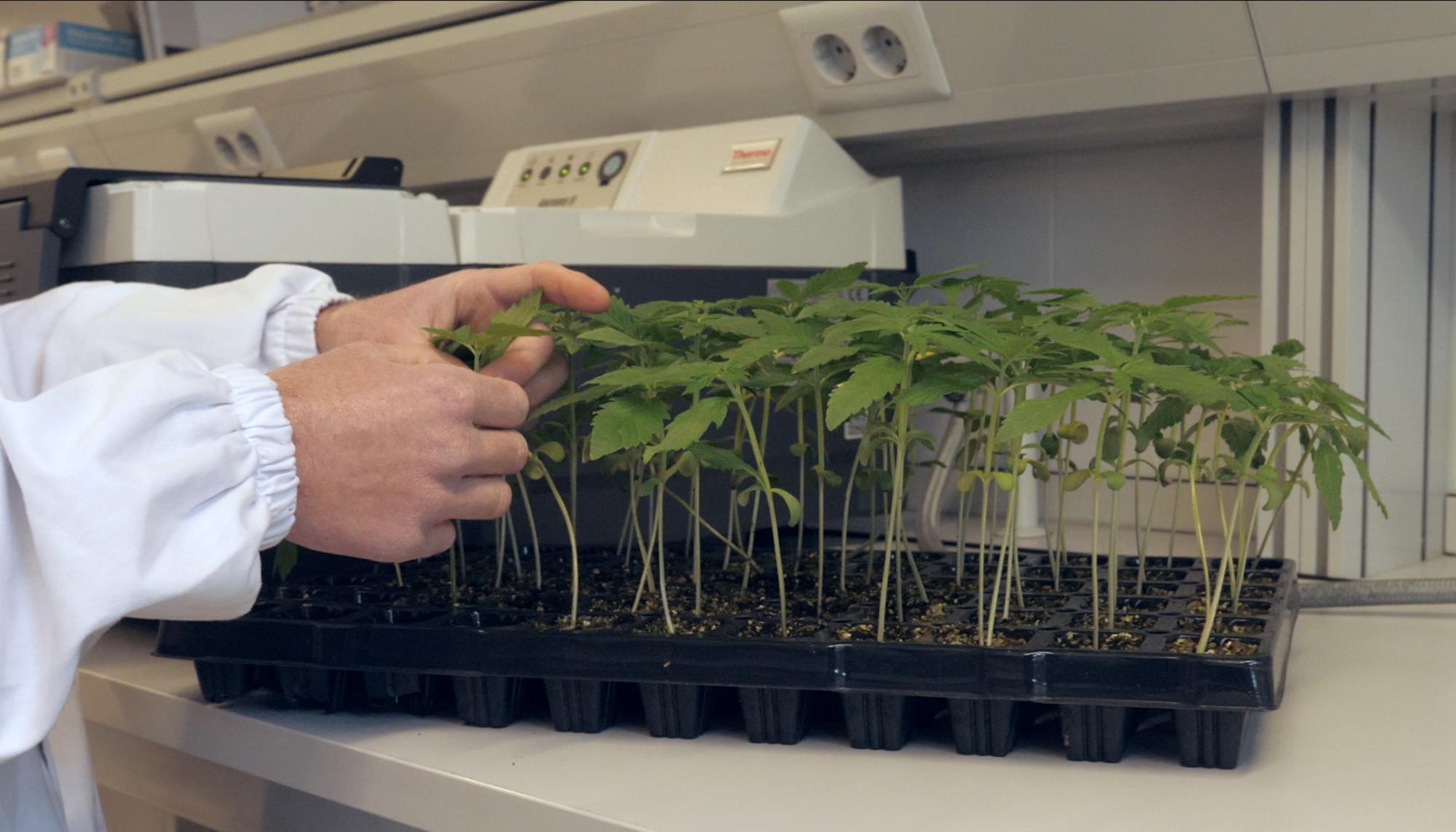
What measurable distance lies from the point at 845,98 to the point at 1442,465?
73 centimetres

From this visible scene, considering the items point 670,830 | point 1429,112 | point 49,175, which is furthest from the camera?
point 1429,112

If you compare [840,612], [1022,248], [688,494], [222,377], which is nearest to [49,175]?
[222,377]

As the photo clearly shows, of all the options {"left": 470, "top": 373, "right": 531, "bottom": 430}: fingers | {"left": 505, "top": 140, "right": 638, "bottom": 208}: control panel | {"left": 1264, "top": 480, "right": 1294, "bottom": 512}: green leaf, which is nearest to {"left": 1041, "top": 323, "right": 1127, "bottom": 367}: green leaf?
{"left": 1264, "top": 480, "right": 1294, "bottom": 512}: green leaf

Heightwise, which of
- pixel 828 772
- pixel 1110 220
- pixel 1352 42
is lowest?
pixel 828 772

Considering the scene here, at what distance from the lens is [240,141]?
2.11 m

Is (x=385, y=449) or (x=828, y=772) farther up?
(x=385, y=449)

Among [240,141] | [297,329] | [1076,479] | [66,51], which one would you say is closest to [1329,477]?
[1076,479]

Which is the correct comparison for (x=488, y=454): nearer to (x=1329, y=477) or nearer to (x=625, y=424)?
(x=625, y=424)

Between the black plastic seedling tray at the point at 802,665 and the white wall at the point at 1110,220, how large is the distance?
65 centimetres

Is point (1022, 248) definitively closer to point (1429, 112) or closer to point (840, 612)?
point (1429, 112)

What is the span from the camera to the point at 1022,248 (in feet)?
5.19

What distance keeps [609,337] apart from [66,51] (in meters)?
2.00

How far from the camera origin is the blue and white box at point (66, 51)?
229 cm

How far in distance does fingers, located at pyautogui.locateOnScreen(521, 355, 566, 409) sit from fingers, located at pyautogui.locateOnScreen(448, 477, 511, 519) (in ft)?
0.44
